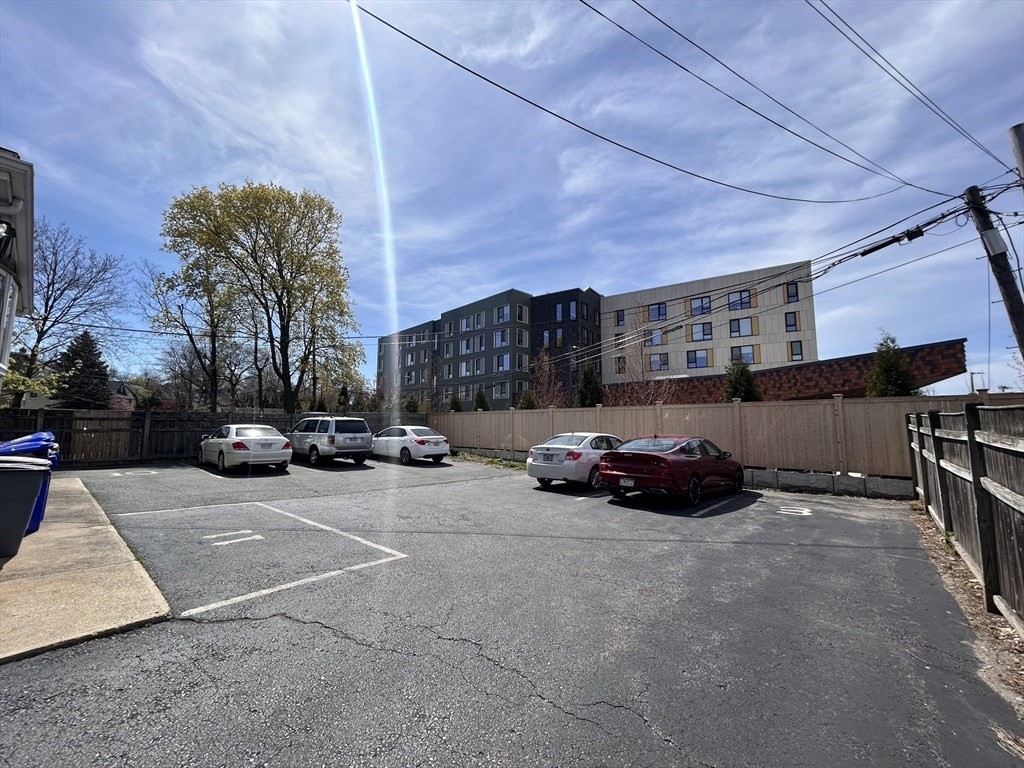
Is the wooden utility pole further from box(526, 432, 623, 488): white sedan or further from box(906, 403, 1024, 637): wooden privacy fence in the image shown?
box(526, 432, 623, 488): white sedan

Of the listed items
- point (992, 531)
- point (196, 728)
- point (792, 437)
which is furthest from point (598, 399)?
point (196, 728)

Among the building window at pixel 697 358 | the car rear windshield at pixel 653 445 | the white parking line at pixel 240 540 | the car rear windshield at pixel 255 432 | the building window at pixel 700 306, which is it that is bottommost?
the white parking line at pixel 240 540

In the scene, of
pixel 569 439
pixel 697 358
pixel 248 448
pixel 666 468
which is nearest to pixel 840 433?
pixel 666 468

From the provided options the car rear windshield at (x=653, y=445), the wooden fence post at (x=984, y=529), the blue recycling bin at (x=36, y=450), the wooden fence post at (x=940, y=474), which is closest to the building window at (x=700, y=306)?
the car rear windshield at (x=653, y=445)

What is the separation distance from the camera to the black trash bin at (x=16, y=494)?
496 centimetres

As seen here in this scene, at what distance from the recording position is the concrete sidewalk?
3.70m

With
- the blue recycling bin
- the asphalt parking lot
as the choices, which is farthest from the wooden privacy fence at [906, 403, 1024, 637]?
the blue recycling bin

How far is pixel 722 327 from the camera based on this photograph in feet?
142

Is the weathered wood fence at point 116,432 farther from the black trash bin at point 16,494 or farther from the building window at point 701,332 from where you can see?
the building window at point 701,332

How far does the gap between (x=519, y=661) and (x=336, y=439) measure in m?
15.5

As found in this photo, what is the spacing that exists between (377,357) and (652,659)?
7159 centimetres

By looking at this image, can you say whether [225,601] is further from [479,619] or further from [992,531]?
[992,531]

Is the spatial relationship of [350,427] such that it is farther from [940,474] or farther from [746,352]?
[746,352]

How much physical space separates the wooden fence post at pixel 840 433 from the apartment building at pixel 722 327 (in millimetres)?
22718
